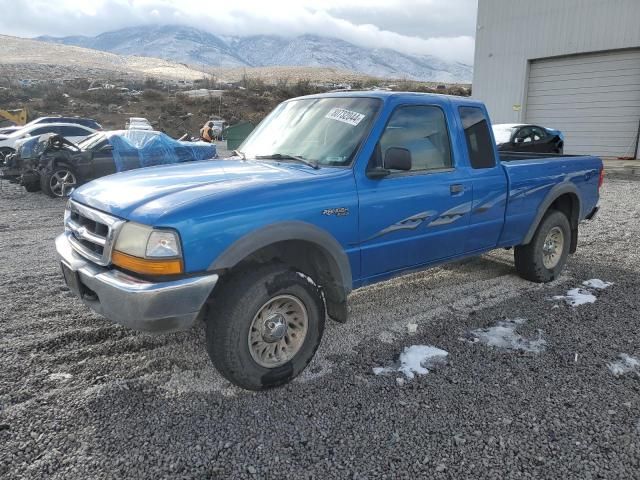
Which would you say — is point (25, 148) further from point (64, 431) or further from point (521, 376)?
point (521, 376)

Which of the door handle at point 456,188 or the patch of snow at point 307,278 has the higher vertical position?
the door handle at point 456,188

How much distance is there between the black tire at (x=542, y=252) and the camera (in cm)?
518

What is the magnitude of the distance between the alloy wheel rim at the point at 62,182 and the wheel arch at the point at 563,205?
387 inches

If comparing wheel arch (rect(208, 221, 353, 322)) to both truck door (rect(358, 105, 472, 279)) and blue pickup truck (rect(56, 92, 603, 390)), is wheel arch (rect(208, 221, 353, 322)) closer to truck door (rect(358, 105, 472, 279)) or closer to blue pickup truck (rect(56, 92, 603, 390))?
blue pickup truck (rect(56, 92, 603, 390))

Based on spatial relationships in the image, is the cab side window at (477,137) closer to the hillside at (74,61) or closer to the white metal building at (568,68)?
the white metal building at (568,68)

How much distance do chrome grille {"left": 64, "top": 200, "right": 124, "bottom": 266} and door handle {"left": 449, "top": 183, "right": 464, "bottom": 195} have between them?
2579 millimetres

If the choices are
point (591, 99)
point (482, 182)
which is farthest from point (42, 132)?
point (591, 99)

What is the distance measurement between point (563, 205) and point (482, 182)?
1817 mm

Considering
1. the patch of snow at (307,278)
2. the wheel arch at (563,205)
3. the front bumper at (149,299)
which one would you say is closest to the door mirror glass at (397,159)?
the patch of snow at (307,278)

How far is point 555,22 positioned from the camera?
62.2 feet

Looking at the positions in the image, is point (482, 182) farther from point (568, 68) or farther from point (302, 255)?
point (568, 68)

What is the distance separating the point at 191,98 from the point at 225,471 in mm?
41864

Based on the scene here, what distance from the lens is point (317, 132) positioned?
3881 mm

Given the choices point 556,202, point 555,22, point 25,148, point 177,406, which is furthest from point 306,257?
point 555,22
